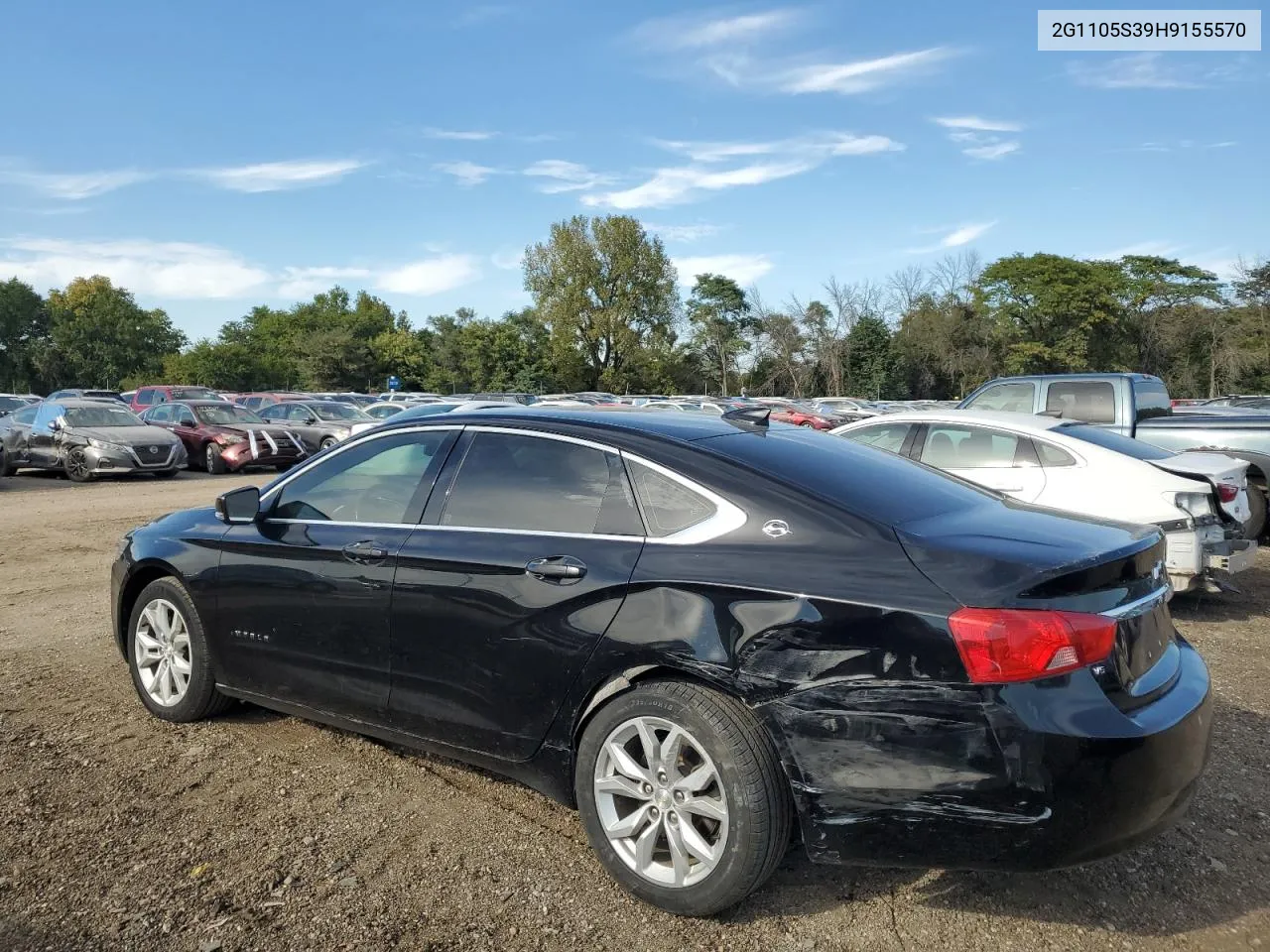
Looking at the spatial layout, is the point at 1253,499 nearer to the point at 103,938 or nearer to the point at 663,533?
the point at 663,533

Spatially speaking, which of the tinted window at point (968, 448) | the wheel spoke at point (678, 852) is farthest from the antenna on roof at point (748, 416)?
the tinted window at point (968, 448)

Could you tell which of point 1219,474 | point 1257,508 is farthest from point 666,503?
point 1257,508

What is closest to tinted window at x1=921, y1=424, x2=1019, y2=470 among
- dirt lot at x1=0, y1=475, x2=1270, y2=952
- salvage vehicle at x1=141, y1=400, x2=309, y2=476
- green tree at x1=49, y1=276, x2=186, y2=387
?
dirt lot at x1=0, y1=475, x2=1270, y2=952

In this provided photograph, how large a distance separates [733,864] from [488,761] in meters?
1.04

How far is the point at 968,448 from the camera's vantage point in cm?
767

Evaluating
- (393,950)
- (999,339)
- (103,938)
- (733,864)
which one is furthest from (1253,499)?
(999,339)

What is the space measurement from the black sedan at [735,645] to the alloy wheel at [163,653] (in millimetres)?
622

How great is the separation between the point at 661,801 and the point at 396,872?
992 mm

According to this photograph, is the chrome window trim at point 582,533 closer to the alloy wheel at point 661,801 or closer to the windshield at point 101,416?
the alloy wheel at point 661,801

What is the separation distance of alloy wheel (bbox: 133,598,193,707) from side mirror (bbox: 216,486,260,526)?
1.94 ft

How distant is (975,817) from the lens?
2.45 meters

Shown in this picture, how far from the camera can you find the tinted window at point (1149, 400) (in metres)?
10.5

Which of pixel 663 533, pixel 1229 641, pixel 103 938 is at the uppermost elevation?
pixel 663 533

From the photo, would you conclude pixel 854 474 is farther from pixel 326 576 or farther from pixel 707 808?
pixel 326 576
